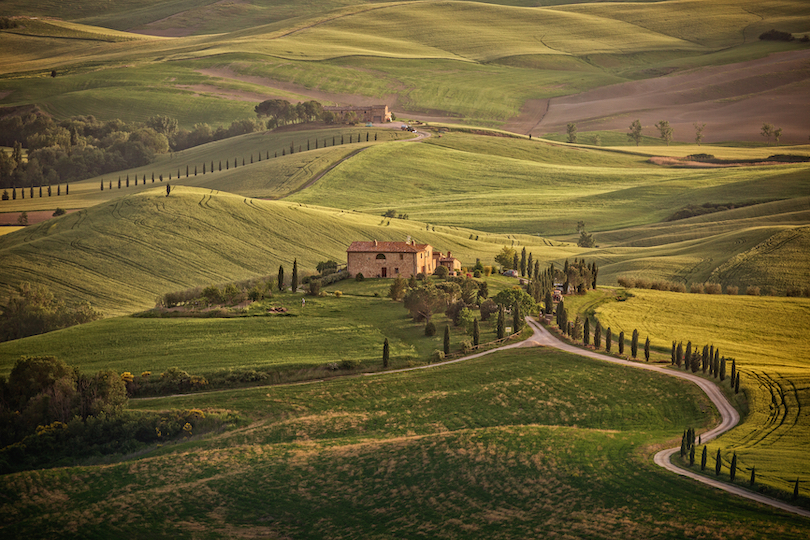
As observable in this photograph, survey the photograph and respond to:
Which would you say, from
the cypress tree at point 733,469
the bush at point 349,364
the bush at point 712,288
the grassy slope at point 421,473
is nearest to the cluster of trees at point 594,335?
the grassy slope at point 421,473

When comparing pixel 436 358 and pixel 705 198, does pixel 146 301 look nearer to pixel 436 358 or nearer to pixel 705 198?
pixel 436 358

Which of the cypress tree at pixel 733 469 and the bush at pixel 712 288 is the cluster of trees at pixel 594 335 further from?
the cypress tree at pixel 733 469

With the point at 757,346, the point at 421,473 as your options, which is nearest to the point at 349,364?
the point at 421,473

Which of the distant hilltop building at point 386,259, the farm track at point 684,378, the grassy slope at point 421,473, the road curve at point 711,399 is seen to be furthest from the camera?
the distant hilltop building at point 386,259

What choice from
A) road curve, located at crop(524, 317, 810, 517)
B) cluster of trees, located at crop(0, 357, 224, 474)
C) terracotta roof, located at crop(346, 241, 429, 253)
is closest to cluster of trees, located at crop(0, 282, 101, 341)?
cluster of trees, located at crop(0, 357, 224, 474)

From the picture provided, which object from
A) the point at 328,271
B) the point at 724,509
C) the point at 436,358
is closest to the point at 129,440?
the point at 436,358
